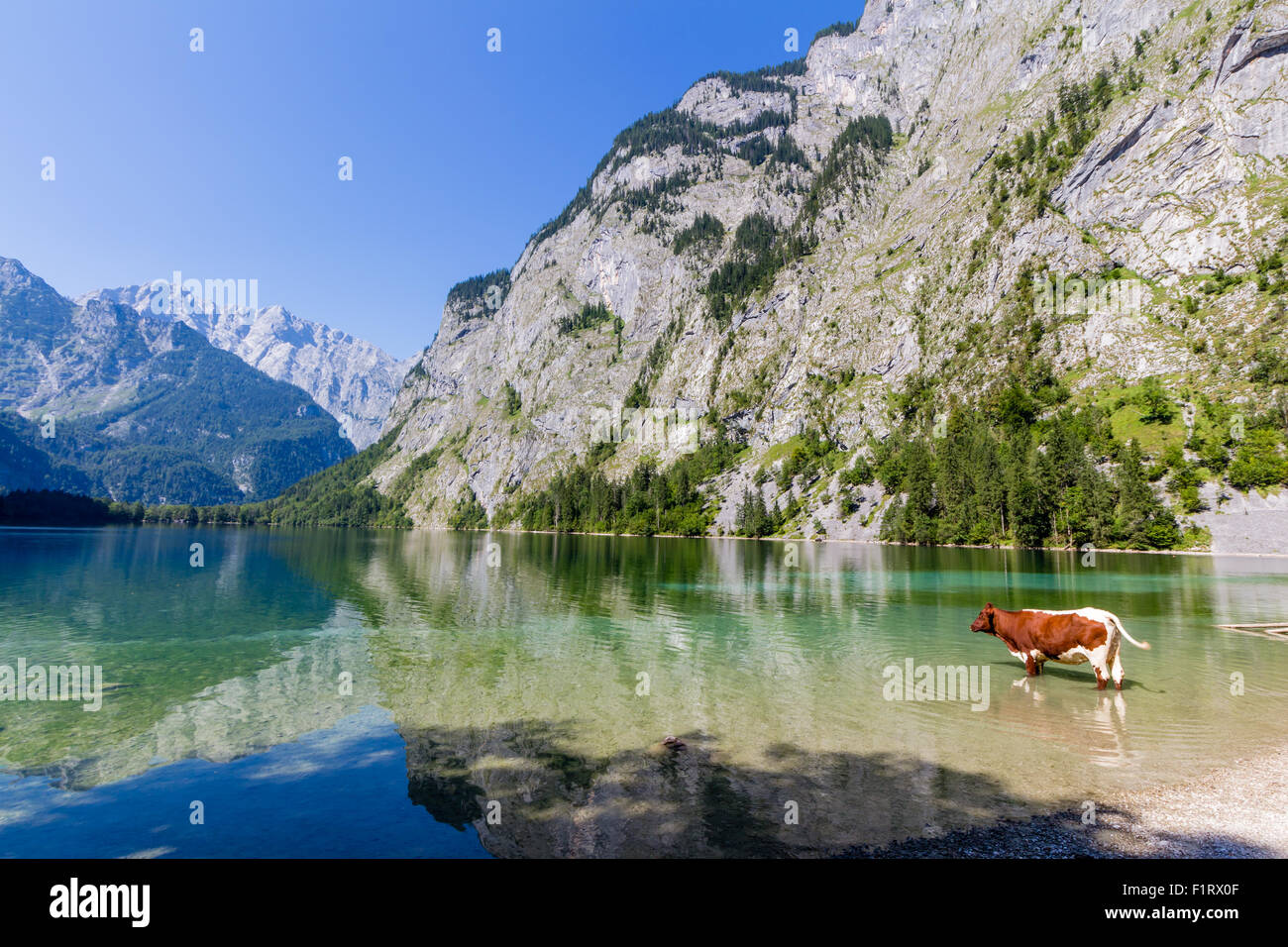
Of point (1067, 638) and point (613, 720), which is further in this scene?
point (1067, 638)

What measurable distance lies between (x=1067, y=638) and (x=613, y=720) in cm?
1728

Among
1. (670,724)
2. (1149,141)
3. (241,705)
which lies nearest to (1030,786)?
(670,724)

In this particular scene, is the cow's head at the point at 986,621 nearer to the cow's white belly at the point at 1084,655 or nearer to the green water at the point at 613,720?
the green water at the point at 613,720

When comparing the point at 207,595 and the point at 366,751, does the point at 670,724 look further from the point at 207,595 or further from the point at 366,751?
the point at 207,595

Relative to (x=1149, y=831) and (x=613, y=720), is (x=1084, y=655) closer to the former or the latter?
(x=1149, y=831)

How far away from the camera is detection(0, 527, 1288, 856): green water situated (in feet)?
38.7

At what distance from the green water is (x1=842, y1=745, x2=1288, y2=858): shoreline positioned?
594 millimetres

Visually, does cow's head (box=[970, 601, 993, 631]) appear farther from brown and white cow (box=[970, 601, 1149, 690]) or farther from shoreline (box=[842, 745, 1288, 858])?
shoreline (box=[842, 745, 1288, 858])

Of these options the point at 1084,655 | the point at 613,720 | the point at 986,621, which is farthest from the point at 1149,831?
the point at 986,621

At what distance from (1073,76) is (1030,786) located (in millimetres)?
273692

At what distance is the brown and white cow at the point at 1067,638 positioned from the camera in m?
20.7

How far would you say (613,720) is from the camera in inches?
709

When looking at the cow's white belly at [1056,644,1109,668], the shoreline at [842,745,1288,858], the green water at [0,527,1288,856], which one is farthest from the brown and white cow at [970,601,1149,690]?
the shoreline at [842,745,1288,858]

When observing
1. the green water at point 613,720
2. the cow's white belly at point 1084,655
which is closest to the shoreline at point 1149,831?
the green water at point 613,720
